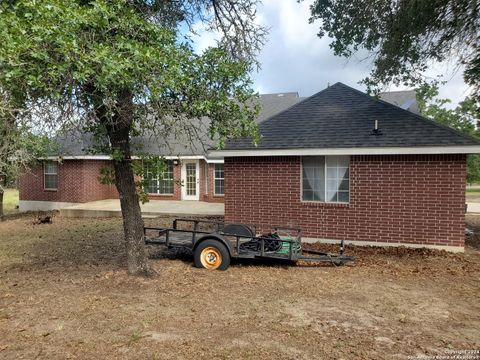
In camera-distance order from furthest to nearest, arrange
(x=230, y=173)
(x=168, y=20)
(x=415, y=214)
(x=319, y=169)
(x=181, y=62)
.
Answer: (x=230, y=173) < (x=319, y=169) < (x=415, y=214) < (x=168, y=20) < (x=181, y=62)

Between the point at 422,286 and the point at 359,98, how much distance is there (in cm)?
734

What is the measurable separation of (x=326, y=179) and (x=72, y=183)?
15.4 m

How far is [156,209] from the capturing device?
1906 cm

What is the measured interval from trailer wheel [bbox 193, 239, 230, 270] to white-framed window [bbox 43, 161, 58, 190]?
652 inches

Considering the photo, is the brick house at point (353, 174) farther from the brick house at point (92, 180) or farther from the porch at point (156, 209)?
the brick house at point (92, 180)

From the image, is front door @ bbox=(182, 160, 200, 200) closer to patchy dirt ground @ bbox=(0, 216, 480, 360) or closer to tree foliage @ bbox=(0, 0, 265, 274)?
patchy dirt ground @ bbox=(0, 216, 480, 360)

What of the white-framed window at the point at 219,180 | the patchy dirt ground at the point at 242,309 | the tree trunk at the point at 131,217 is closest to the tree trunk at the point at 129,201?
the tree trunk at the point at 131,217

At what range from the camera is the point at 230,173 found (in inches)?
496

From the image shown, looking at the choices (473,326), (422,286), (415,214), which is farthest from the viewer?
(415,214)

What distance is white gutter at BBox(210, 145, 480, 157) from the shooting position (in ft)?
32.7

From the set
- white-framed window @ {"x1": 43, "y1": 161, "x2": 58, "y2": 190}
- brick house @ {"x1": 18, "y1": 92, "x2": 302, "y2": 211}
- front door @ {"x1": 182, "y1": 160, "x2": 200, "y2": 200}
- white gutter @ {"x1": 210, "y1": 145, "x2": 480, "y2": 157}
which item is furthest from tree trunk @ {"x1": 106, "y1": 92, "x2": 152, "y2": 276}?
white-framed window @ {"x1": 43, "y1": 161, "x2": 58, "y2": 190}

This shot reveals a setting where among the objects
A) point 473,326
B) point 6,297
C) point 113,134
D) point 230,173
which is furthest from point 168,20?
point 473,326

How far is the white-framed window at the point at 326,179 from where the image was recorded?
450 inches

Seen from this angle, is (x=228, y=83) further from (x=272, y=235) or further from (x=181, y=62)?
(x=272, y=235)
